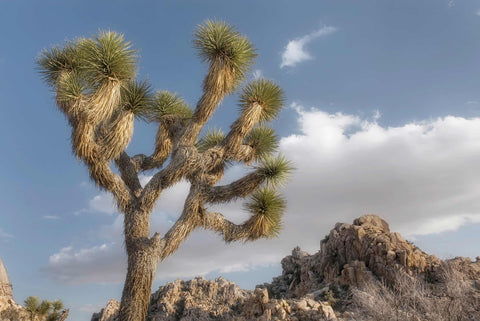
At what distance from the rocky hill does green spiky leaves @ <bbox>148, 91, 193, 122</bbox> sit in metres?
6.60

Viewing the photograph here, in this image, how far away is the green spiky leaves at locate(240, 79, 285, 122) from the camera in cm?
1035

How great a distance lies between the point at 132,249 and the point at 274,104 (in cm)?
541

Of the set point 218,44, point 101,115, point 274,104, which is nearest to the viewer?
point 101,115

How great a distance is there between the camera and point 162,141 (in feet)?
36.5

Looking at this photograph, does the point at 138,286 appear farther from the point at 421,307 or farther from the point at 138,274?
the point at 421,307

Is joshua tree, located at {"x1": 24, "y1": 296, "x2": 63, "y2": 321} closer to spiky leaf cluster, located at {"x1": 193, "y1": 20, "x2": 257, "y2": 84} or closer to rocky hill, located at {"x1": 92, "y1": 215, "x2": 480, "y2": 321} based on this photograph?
A: rocky hill, located at {"x1": 92, "y1": 215, "x2": 480, "y2": 321}

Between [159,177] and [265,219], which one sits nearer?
[159,177]

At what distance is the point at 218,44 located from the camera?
9.66 metres

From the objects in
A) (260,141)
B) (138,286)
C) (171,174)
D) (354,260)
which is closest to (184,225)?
(171,174)

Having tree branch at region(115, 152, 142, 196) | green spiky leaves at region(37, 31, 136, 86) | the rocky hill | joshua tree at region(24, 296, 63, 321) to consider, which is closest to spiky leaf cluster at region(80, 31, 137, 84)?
green spiky leaves at region(37, 31, 136, 86)

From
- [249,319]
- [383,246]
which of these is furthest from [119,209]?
[383,246]

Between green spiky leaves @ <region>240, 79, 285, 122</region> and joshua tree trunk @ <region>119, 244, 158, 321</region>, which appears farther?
green spiky leaves @ <region>240, 79, 285, 122</region>

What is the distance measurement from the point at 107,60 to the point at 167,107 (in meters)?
2.97

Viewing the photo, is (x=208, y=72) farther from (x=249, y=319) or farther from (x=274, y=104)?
Answer: (x=249, y=319)
